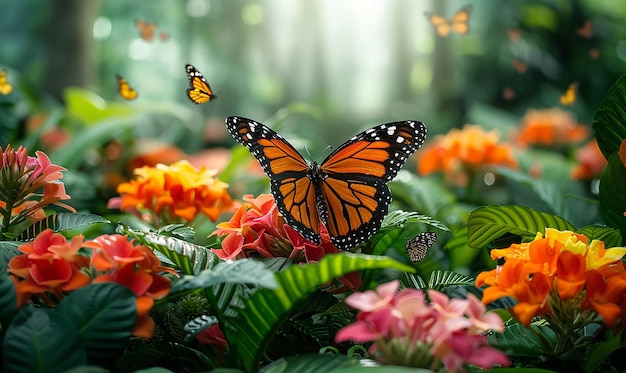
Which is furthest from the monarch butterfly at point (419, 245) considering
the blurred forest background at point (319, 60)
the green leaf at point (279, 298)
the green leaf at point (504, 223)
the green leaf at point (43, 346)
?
the blurred forest background at point (319, 60)

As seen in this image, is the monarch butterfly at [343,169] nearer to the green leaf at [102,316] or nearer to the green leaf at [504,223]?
the green leaf at [504,223]

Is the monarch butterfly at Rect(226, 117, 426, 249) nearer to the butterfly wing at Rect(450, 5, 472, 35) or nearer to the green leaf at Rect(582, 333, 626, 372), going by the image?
the green leaf at Rect(582, 333, 626, 372)

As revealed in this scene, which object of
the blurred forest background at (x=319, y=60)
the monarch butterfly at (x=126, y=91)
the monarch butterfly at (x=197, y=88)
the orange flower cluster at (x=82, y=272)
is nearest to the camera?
the orange flower cluster at (x=82, y=272)

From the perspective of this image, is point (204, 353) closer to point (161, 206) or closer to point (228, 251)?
point (228, 251)

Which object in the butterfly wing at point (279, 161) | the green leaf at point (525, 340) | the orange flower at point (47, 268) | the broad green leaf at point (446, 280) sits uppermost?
the butterfly wing at point (279, 161)

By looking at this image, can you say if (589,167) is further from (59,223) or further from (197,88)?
(59,223)

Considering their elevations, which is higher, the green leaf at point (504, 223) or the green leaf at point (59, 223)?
the green leaf at point (59, 223)

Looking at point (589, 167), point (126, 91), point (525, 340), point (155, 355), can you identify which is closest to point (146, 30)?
point (126, 91)

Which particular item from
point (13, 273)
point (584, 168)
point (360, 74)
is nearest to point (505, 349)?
point (13, 273)
